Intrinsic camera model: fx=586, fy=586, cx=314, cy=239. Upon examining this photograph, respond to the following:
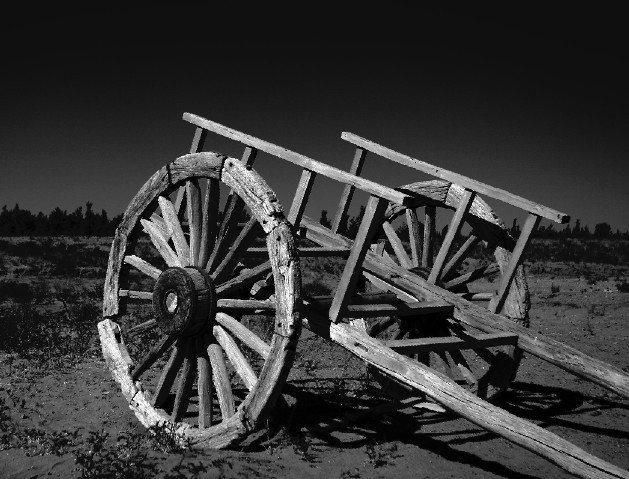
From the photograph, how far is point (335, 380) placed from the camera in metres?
6.69

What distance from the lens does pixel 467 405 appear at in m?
3.47

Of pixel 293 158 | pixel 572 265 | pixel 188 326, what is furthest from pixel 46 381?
pixel 572 265

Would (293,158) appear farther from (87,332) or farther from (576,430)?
(87,332)

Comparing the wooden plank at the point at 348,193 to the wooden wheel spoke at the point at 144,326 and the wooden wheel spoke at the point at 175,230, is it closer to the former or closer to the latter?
the wooden wheel spoke at the point at 175,230

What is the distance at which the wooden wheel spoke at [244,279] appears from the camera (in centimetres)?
432

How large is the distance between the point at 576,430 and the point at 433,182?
2.76 metres

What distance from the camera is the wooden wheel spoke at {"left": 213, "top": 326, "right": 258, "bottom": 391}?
4.11 m

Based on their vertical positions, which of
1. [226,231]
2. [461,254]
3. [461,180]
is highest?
[461,180]

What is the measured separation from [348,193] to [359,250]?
6.59 feet

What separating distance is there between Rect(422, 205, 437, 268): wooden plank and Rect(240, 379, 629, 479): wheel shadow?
5.11ft

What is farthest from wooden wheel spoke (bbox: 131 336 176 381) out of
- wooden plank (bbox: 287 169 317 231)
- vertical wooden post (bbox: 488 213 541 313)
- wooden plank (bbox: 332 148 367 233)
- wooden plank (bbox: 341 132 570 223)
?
vertical wooden post (bbox: 488 213 541 313)

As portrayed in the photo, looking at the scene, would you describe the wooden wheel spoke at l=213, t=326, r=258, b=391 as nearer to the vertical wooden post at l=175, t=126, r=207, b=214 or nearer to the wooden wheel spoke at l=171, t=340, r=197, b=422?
the wooden wheel spoke at l=171, t=340, r=197, b=422

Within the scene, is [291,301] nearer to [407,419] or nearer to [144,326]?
[144,326]

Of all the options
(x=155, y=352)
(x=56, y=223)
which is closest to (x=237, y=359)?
(x=155, y=352)
